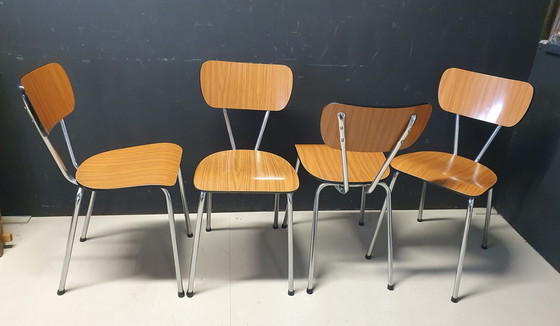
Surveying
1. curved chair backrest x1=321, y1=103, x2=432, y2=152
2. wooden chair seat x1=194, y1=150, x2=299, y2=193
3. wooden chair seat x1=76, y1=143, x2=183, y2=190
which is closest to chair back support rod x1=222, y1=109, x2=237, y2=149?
wooden chair seat x1=194, y1=150, x2=299, y2=193

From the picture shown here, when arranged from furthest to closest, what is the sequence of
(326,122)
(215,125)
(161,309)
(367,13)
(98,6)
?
(215,125) → (367,13) → (98,6) → (161,309) → (326,122)

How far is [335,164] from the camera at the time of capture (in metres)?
1.72

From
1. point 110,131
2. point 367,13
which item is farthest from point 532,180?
point 110,131

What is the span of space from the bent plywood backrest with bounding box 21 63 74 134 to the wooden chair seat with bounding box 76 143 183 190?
0.68 feet

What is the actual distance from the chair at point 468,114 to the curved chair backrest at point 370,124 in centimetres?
39

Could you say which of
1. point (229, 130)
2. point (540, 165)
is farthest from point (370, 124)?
point (540, 165)

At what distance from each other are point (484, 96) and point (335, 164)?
2.40 ft

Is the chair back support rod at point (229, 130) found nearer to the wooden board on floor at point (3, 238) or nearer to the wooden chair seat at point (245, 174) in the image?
the wooden chair seat at point (245, 174)

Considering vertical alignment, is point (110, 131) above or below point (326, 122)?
below

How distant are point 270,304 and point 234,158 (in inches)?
23.1

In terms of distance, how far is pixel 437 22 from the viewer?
1.96 meters

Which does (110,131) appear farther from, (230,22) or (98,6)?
(230,22)

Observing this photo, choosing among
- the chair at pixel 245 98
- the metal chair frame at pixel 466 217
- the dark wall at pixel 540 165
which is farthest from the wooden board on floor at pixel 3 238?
the dark wall at pixel 540 165

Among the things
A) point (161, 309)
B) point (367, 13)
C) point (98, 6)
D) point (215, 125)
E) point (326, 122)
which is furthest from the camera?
point (215, 125)
